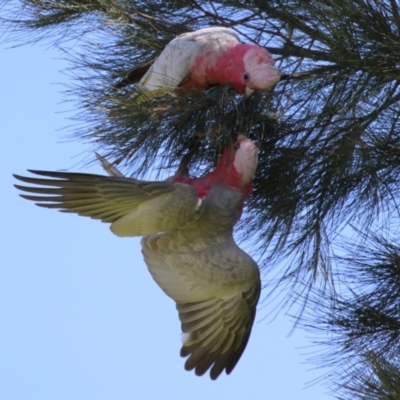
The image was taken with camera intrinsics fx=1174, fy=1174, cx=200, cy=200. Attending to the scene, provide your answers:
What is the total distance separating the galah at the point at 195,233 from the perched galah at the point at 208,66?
0.15 m

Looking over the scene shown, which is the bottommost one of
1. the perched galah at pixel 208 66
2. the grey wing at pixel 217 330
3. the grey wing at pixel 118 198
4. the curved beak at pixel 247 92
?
the grey wing at pixel 217 330

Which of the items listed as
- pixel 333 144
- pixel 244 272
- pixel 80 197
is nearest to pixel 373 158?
pixel 333 144

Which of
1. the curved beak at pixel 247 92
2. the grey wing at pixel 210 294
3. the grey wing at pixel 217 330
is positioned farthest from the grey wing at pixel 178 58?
the grey wing at pixel 217 330

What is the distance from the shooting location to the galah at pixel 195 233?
2.60 metres

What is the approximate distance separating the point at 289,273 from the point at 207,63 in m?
0.62

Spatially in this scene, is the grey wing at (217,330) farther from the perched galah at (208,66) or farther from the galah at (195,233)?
the perched galah at (208,66)

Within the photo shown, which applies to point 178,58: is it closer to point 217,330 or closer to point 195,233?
point 195,233

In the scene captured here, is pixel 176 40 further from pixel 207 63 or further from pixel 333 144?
pixel 333 144

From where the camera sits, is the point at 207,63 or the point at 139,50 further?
the point at 139,50

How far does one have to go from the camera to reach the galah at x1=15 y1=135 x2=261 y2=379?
260 cm

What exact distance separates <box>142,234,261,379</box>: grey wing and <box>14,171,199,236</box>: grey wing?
0.13m

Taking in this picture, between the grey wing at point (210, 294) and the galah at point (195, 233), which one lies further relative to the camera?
the grey wing at point (210, 294)

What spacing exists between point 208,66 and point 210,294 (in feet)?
1.85

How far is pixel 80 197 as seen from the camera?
2.61m
